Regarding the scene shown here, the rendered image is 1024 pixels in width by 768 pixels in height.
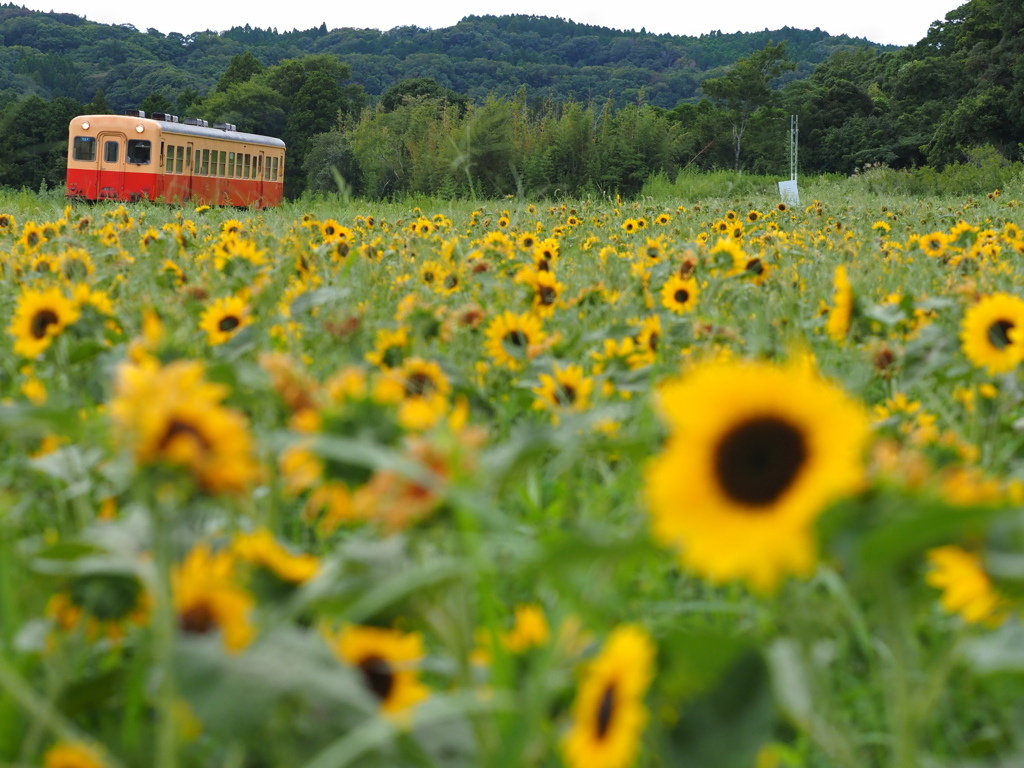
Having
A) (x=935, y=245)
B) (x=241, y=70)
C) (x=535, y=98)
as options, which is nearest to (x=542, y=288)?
(x=935, y=245)

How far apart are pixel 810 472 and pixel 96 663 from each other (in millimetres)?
779

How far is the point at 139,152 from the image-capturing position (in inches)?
757

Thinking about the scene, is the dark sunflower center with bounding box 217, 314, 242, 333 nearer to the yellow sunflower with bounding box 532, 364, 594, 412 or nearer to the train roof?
the yellow sunflower with bounding box 532, 364, 594, 412

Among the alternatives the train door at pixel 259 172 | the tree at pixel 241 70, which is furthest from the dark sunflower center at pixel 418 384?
the tree at pixel 241 70

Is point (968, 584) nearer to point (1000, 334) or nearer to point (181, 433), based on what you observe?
point (181, 433)

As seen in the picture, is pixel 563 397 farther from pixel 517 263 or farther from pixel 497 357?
pixel 517 263

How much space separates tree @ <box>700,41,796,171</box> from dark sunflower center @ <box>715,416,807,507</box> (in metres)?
55.0

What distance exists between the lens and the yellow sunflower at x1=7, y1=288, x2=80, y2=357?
1663 millimetres

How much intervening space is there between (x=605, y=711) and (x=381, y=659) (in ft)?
0.65

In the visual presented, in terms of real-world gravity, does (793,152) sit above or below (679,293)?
above

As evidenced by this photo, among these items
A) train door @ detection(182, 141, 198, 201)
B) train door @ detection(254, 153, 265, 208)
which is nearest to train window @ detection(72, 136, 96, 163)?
train door @ detection(182, 141, 198, 201)

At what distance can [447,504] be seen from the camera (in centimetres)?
67

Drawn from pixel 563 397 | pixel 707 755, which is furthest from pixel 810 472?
pixel 563 397

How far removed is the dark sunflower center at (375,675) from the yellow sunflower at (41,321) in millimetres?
1179
